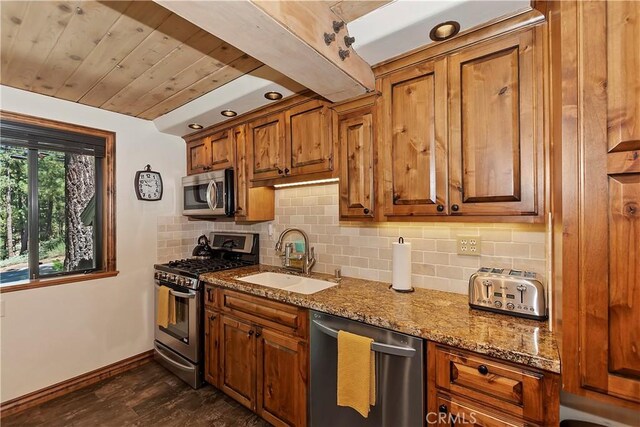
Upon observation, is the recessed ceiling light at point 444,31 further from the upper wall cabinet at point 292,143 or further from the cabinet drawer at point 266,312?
the cabinet drawer at point 266,312

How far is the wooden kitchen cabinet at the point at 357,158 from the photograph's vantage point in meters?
1.76

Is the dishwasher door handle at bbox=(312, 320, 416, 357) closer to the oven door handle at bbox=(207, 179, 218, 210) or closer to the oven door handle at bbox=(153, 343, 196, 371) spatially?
the oven door handle at bbox=(153, 343, 196, 371)

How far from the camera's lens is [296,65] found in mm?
1415

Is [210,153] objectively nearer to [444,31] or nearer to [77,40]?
[77,40]

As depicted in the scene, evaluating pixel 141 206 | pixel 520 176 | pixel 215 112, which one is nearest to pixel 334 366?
pixel 520 176

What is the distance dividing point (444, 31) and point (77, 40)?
1.97 metres

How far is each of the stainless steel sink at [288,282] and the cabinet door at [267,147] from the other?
2.70ft

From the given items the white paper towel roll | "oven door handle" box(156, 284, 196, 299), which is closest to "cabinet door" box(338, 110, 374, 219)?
the white paper towel roll

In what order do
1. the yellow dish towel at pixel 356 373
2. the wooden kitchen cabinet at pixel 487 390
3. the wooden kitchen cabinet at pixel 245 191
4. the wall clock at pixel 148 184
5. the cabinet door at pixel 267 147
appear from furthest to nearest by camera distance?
1. the wall clock at pixel 148 184
2. the wooden kitchen cabinet at pixel 245 191
3. the cabinet door at pixel 267 147
4. the yellow dish towel at pixel 356 373
5. the wooden kitchen cabinet at pixel 487 390

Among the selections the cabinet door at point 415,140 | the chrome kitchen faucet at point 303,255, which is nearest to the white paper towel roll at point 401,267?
the cabinet door at point 415,140

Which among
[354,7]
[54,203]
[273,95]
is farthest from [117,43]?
[54,203]

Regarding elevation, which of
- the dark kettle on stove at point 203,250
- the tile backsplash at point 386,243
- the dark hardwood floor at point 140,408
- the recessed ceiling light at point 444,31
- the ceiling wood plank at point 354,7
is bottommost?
the dark hardwood floor at point 140,408

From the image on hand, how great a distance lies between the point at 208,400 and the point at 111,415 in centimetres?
66

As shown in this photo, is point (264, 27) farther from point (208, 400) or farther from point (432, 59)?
point (208, 400)
